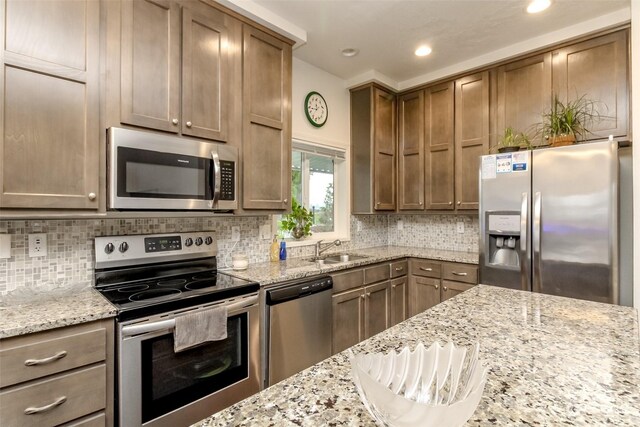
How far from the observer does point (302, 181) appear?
3316 millimetres

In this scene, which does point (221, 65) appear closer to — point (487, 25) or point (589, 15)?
point (487, 25)

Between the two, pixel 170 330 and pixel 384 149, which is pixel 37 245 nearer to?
pixel 170 330

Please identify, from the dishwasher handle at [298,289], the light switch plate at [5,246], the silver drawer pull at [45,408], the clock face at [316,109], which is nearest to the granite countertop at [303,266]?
the dishwasher handle at [298,289]

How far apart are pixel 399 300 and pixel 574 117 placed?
216 cm

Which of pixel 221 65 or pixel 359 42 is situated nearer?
pixel 221 65

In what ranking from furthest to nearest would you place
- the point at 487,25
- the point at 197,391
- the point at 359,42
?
the point at 359,42 → the point at 487,25 → the point at 197,391

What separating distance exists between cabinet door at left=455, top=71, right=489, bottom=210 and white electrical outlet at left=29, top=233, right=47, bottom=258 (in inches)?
129

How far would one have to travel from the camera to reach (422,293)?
128 inches

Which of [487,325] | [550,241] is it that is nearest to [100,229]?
[487,325]

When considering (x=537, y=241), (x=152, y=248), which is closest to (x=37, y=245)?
(x=152, y=248)

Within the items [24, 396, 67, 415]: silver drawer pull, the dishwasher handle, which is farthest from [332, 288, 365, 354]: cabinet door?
[24, 396, 67, 415]: silver drawer pull

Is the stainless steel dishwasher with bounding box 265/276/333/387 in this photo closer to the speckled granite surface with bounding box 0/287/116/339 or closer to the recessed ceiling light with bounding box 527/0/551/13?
the speckled granite surface with bounding box 0/287/116/339

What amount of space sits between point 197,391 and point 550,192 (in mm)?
2658

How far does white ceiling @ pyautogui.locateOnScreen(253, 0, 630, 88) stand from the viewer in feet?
7.66
